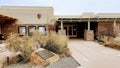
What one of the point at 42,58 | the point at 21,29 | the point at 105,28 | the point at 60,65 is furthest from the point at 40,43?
the point at 21,29

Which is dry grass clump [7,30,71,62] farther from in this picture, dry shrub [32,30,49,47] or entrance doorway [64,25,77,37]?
entrance doorway [64,25,77,37]

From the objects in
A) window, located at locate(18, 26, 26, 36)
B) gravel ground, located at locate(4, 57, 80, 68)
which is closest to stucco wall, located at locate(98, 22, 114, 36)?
window, located at locate(18, 26, 26, 36)

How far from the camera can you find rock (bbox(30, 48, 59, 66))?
46.1 ft

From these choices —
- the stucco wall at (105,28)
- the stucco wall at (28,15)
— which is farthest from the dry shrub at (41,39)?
the stucco wall at (28,15)

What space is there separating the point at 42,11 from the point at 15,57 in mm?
20078

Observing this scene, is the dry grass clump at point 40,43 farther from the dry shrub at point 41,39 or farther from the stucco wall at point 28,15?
the stucco wall at point 28,15

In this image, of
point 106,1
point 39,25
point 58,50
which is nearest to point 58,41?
point 58,50

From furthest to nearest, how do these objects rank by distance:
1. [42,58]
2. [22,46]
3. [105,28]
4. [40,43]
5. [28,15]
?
[28,15]
[105,28]
[40,43]
[22,46]
[42,58]

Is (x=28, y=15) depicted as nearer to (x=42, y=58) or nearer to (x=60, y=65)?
(x=42, y=58)

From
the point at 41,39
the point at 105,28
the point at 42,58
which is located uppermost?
the point at 105,28

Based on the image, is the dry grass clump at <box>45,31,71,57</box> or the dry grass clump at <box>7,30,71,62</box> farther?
the dry grass clump at <box>45,31,71,57</box>

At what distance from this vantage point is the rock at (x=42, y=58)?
1405cm

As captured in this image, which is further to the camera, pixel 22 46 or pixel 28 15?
pixel 28 15

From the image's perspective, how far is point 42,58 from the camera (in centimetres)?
1433
